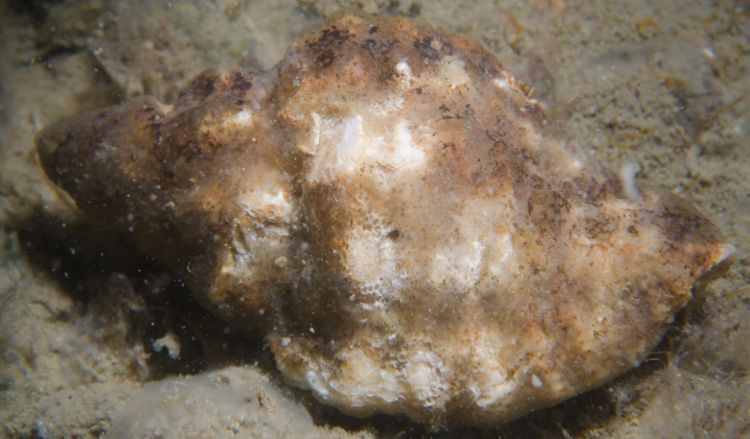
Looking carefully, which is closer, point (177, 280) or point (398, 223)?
point (398, 223)

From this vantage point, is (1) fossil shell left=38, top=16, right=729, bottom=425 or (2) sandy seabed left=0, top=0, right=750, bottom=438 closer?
(1) fossil shell left=38, top=16, right=729, bottom=425

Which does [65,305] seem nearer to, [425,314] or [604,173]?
[425,314]

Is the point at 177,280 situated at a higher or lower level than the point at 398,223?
lower

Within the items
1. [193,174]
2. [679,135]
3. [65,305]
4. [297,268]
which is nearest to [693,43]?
[679,135]

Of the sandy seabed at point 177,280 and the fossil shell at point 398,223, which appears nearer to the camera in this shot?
the fossil shell at point 398,223
